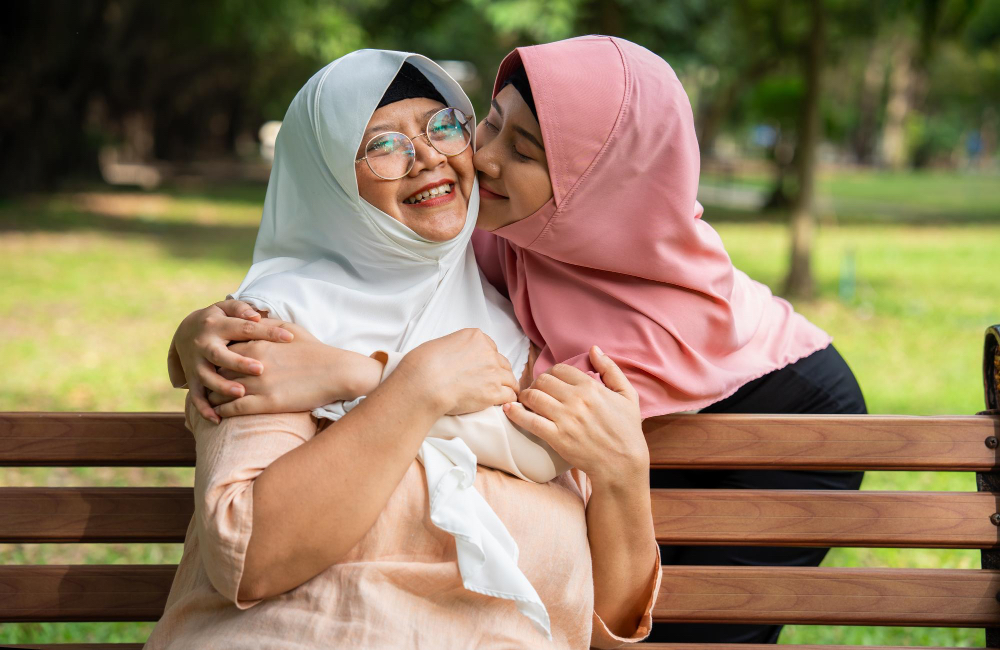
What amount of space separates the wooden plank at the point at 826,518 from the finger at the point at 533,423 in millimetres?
501

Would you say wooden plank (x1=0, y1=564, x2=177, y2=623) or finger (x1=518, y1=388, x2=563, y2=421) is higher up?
finger (x1=518, y1=388, x2=563, y2=421)

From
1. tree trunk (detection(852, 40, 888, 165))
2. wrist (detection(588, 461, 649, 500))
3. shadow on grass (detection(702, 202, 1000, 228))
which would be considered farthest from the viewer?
tree trunk (detection(852, 40, 888, 165))

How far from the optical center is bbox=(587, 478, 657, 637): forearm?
205 centimetres

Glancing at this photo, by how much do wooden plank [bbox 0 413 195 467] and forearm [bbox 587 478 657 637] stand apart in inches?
38.9

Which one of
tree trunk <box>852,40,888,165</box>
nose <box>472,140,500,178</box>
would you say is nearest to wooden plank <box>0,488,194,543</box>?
nose <box>472,140,500,178</box>

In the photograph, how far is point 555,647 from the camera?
2.03m

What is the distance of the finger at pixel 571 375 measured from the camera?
202 cm

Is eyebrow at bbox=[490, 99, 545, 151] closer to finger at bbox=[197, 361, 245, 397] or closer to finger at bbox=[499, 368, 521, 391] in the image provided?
finger at bbox=[499, 368, 521, 391]

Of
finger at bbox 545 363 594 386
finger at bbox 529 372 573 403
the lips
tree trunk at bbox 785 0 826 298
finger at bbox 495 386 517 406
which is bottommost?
tree trunk at bbox 785 0 826 298

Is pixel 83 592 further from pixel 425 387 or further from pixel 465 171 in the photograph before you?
pixel 465 171

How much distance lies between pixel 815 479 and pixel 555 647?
1.03 meters

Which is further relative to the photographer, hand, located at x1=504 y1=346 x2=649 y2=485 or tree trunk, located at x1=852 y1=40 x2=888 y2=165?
tree trunk, located at x1=852 y1=40 x2=888 y2=165

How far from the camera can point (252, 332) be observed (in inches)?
78.9

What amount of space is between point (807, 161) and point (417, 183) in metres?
8.57
